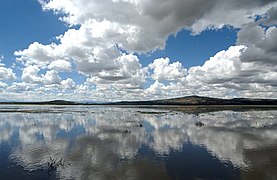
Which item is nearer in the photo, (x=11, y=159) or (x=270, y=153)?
(x=11, y=159)

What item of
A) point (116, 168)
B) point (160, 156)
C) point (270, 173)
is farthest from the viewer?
point (160, 156)

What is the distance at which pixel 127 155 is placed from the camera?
25.7 m

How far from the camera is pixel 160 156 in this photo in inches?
990

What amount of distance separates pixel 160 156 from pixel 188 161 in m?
3.09

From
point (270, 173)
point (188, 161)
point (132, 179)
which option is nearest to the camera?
point (132, 179)

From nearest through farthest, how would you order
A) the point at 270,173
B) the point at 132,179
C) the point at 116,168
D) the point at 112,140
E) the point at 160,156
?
the point at 132,179 → the point at 270,173 → the point at 116,168 → the point at 160,156 → the point at 112,140

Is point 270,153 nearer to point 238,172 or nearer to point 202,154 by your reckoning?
point 202,154

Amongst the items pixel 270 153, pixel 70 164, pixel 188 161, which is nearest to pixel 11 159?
pixel 70 164

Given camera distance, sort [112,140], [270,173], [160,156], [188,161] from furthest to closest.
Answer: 1. [112,140]
2. [160,156]
3. [188,161]
4. [270,173]

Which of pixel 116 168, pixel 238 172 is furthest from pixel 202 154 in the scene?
pixel 116 168

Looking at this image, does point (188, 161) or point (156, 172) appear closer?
point (156, 172)

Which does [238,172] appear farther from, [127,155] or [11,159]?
[11,159]

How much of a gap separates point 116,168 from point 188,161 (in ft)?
22.1

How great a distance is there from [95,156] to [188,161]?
29.5 ft
